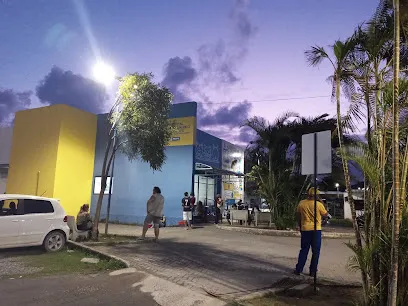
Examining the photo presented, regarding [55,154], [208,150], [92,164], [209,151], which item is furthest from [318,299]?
[92,164]

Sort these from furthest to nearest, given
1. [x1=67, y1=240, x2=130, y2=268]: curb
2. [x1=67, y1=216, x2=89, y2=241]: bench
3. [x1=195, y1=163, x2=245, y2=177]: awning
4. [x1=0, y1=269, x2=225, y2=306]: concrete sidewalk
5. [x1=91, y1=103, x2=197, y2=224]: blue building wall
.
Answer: [x1=195, y1=163, x2=245, y2=177]: awning → [x1=91, y1=103, x2=197, y2=224]: blue building wall → [x1=67, y1=216, x2=89, y2=241]: bench → [x1=67, y1=240, x2=130, y2=268]: curb → [x1=0, y1=269, x2=225, y2=306]: concrete sidewalk

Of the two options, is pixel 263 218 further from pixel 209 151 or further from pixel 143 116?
pixel 143 116

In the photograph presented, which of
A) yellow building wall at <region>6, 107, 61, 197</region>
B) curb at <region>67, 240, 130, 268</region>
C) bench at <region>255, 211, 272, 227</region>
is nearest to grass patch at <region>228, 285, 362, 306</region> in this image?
curb at <region>67, 240, 130, 268</region>

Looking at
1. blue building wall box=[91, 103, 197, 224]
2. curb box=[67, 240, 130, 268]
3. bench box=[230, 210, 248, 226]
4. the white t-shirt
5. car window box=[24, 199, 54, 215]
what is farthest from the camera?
blue building wall box=[91, 103, 197, 224]

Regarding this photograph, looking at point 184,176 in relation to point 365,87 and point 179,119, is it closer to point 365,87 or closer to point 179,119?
point 179,119

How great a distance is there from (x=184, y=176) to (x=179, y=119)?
10.4ft

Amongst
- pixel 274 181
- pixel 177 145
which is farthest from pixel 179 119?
pixel 274 181

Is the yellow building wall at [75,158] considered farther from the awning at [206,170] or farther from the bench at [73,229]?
the bench at [73,229]

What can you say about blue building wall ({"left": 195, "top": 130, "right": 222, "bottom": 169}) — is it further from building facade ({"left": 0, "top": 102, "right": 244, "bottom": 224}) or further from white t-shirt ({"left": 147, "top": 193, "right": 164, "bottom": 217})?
white t-shirt ({"left": 147, "top": 193, "right": 164, "bottom": 217})

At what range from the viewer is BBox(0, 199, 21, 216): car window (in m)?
8.71

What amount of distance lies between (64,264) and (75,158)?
45.7 feet

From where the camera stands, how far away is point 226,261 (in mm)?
8602

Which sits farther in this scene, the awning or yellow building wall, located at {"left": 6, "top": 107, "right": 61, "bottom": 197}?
the awning

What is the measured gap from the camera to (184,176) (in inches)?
756
